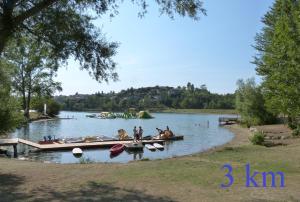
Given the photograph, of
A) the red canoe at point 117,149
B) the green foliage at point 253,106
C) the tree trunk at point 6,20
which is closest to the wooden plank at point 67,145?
the red canoe at point 117,149

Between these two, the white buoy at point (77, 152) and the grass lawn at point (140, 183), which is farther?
the white buoy at point (77, 152)

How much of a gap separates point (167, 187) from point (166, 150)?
26895mm

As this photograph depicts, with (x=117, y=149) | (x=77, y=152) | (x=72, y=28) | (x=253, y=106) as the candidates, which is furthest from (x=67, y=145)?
(x=253, y=106)

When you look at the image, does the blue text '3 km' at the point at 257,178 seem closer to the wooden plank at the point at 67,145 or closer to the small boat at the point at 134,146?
the small boat at the point at 134,146

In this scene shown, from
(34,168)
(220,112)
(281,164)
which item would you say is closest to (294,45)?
(281,164)

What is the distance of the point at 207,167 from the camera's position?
15.9m

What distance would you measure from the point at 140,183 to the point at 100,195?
6.66 feet

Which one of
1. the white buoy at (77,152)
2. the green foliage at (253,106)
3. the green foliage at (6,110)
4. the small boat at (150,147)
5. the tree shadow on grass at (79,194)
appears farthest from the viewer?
the green foliage at (253,106)

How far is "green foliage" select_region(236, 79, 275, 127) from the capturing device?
2562 inches

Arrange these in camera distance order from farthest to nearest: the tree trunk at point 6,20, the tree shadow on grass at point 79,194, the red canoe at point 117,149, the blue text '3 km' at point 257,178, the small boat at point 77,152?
the red canoe at point 117,149 < the small boat at point 77,152 < the blue text '3 km' at point 257,178 < the tree trunk at point 6,20 < the tree shadow on grass at point 79,194

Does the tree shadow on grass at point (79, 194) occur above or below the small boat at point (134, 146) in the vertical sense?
above

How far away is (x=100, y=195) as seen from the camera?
10.5 m

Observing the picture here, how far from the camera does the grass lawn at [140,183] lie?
33.9ft

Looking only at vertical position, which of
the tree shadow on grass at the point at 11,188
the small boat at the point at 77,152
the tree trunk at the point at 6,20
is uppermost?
the tree trunk at the point at 6,20
